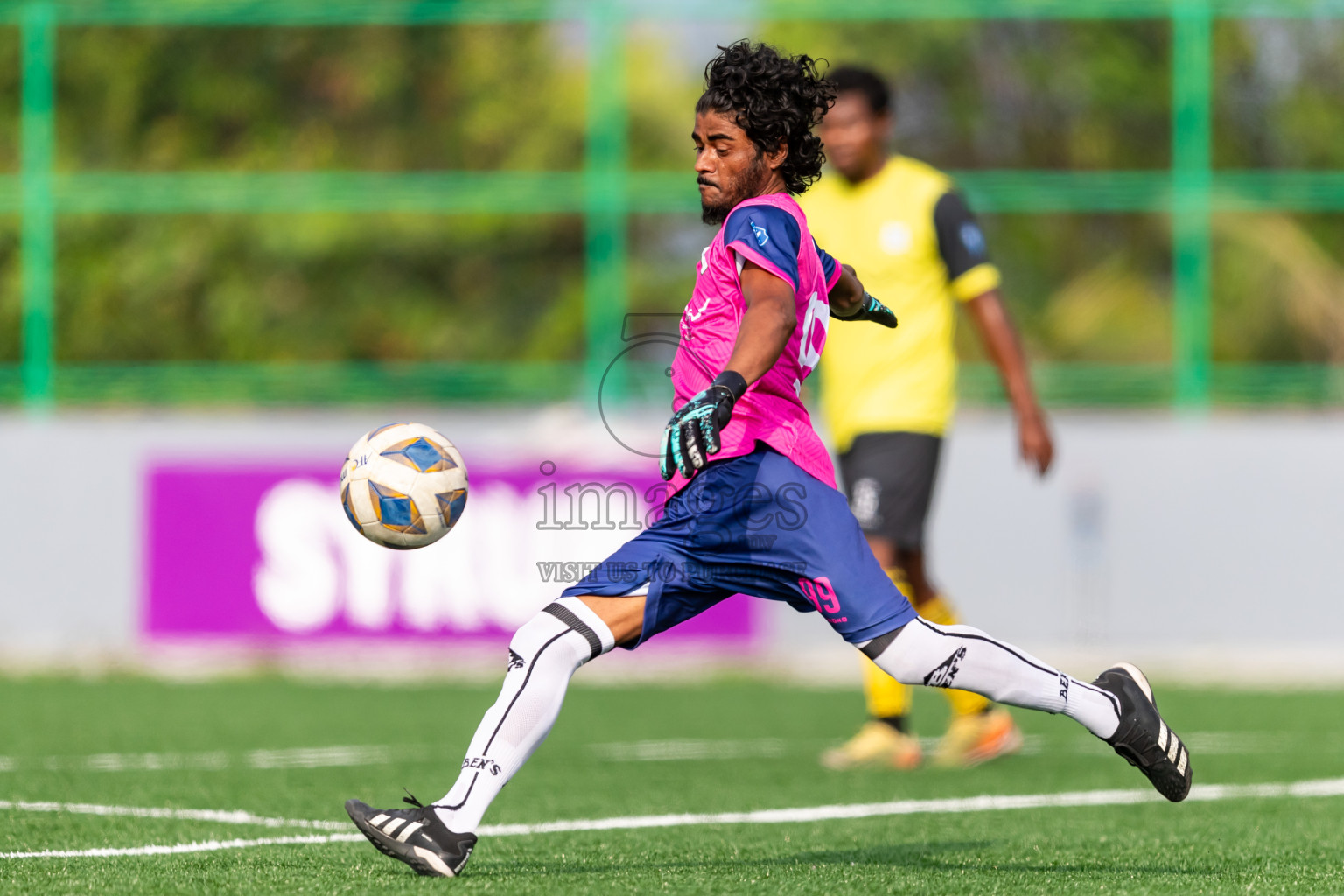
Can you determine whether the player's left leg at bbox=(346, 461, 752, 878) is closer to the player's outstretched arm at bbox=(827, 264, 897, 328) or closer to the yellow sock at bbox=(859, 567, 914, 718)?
the player's outstretched arm at bbox=(827, 264, 897, 328)

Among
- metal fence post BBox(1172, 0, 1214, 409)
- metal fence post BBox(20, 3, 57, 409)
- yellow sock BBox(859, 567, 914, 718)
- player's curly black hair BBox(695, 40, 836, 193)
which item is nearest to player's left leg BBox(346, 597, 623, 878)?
player's curly black hair BBox(695, 40, 836, 193)

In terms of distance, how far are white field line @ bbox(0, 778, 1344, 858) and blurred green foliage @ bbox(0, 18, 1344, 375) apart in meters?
7.43

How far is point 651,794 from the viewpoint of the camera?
6.32m

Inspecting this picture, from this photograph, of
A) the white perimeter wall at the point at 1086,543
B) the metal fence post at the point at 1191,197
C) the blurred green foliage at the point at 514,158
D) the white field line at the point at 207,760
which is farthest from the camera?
the blurred green foliage at the point at 514,158

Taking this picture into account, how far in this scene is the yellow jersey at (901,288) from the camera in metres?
7.48

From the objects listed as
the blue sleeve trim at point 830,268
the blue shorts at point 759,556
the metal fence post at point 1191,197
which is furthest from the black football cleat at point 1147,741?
the metal fence post at point 1191,197

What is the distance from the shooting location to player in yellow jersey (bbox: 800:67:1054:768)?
7312 millimetres

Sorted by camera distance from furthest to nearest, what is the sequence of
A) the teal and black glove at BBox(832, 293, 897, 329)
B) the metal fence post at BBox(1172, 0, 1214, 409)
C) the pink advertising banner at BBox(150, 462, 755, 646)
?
the metal fence post at BBox(1172, 0, 1214, 409) → the pink advertising banner at BBox(150, 462, 755, 646) → the teal and black glove at BBox(832, 293, 897, 329)

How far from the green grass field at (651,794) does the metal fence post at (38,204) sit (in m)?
3.71

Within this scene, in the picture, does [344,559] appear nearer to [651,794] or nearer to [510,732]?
[651,794]

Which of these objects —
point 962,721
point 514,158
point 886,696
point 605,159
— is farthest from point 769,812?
point 514,158

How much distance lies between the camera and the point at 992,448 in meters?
12.5

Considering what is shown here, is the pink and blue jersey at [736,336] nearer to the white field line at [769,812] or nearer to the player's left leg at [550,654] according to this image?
the player's left leg at [550,654]

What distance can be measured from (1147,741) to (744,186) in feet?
5.60
